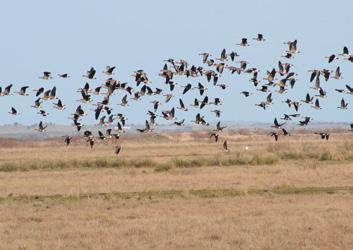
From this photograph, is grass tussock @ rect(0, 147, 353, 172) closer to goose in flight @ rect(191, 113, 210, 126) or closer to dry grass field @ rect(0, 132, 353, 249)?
dry grass field @ rect(0, 132, 353, 249)

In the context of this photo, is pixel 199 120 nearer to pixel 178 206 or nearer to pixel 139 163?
pixel 178 206

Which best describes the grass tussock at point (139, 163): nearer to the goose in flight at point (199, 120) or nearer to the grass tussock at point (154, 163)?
the grass tussock at point (154, 163)

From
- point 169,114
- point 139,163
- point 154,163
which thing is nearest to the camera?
point 169,114

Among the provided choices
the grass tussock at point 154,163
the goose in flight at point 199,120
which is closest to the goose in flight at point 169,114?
the goose in flight at point 199,120

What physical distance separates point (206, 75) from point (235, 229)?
509cm

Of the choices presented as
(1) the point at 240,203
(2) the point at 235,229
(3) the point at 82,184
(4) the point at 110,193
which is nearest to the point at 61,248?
(2) the point at 235,229

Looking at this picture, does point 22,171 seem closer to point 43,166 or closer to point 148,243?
point 43,166

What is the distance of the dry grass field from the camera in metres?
21.8

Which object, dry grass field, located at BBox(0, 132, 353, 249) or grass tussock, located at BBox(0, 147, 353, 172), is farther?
grass tussock, located at BBox(0, 147, 353, 172)

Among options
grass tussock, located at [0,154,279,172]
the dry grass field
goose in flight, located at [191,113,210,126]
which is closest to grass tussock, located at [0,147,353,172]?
grass tussock, located at [0,154,279,172]

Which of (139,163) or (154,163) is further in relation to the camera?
(154,163)

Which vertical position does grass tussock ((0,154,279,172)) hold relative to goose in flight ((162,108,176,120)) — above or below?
below

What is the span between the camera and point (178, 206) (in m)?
31.1

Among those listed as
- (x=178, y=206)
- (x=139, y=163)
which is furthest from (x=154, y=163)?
(x=178, y=206)
